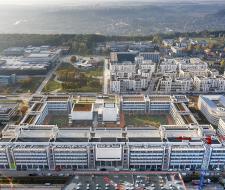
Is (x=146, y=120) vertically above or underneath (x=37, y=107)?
underneath

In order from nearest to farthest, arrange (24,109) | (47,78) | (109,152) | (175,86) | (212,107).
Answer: (109,152), (212,107), (24,109), (175,86), (47,78)

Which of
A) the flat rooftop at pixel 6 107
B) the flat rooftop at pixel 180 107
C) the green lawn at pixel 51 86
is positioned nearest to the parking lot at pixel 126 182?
the flat rooftop at pixel 180 107

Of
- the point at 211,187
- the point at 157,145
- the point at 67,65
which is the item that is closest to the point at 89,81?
the point at 67,65

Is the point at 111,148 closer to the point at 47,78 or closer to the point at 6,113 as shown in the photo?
the point at 6,113

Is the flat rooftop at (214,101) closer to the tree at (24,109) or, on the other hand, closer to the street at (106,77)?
the street at (106,77)

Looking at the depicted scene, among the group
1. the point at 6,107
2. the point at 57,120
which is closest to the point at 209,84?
the point at 57,120

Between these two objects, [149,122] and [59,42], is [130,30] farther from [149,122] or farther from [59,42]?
[149,122]
